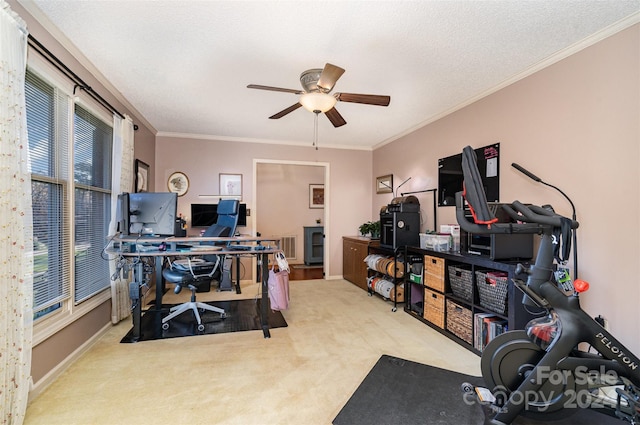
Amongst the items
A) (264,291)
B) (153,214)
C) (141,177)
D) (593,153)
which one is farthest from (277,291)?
(593,153)

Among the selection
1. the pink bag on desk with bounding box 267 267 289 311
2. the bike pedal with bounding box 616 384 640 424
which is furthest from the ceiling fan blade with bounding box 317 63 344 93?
the bike pedal with bounding box 616 384 640 424

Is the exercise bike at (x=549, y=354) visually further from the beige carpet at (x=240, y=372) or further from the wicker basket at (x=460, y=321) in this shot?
the wicker basket at (x=460, y=321)

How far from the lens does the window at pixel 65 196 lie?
207 centimetres

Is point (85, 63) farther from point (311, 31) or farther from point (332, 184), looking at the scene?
point (332, 184)

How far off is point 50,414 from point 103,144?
243cm

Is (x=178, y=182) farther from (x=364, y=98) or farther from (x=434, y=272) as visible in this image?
(x=434, y=272)

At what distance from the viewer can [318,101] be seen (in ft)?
8.14

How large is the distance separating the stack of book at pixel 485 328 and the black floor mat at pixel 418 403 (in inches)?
18.0

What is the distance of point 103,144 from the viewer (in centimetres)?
310

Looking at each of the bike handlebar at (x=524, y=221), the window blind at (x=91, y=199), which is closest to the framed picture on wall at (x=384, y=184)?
the bike handlebar at (x=524, y=221)

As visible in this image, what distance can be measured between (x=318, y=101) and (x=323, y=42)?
434 mm

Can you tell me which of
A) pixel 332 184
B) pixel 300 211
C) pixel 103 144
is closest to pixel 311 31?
pixel 103 144

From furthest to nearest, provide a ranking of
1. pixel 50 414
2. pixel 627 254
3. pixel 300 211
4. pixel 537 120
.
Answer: pixel 300 211 → pixel 537 120 → pixel 627 254 → pixel 50 414

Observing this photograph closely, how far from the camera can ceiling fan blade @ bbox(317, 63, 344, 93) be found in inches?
80.1
